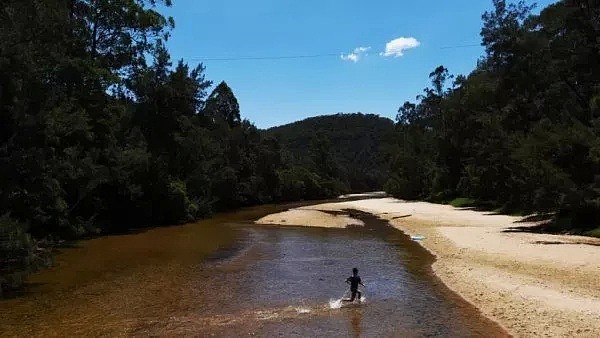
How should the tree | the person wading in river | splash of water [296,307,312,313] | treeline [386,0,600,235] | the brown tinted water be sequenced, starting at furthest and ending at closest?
the tree → treeline [386,0,600,235] → the person wading in river → splash of water [296,307,312,313] → the brown tinted water

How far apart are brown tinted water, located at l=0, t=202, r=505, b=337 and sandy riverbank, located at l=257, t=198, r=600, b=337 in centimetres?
90

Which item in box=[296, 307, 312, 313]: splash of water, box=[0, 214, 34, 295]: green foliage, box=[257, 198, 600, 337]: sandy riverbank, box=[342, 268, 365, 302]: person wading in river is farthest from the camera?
box=[0, 214, 34, 295]: green foliage

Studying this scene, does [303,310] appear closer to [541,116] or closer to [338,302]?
[338,302]

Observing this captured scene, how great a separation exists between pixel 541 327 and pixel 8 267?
19351mm

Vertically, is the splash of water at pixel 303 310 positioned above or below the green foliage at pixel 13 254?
below

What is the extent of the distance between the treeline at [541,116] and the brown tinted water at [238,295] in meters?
11.4

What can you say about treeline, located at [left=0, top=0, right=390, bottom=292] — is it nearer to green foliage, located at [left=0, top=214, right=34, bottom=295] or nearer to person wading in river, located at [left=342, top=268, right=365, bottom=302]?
green foliage, located at [left=0, top=214, right=34, bottom=295]

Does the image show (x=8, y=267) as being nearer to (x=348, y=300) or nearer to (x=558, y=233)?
(x=348, y=300)

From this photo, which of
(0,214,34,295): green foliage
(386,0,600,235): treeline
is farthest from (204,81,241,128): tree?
(0,214,34,295): green foliage

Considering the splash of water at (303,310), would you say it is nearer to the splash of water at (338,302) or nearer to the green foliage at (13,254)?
the splash of water at (338,302)

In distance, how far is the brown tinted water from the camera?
14.8 meters

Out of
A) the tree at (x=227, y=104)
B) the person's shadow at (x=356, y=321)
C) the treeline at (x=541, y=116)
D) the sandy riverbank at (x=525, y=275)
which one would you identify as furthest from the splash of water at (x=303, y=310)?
the tree at (x=227, y=104)

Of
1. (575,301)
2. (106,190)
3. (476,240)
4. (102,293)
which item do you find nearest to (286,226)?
(106,190)

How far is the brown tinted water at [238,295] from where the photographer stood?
14.8m
